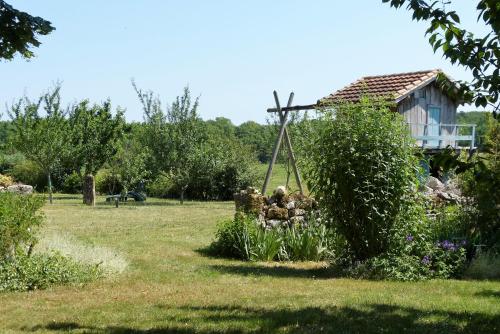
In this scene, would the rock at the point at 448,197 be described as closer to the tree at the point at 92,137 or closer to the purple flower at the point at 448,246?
the purple flower at the point at 448,246

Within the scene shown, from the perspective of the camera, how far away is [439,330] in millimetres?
6234

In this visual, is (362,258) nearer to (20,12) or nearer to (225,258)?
(225,258)

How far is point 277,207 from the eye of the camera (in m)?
13.0

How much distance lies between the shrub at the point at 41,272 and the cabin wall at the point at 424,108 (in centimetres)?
1742

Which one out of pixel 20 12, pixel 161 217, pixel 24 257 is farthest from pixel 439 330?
pixel 161 217

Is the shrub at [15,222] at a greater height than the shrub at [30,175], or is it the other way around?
the shrub at [30,175]

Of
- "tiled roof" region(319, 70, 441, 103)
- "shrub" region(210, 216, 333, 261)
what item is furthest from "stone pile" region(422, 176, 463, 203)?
"tiled roof" region(319, 70, 441, 103)

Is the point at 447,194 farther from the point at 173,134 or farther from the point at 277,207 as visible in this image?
the point at 173,134

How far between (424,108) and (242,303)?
20.0 m

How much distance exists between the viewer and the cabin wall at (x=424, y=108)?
81.7ft

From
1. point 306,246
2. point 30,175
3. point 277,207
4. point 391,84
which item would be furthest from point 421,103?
point 30,175

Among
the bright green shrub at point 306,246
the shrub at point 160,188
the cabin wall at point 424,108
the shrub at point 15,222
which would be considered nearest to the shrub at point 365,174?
the bright green shrub at point 306,246

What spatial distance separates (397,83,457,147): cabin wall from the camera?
2491 centimetres

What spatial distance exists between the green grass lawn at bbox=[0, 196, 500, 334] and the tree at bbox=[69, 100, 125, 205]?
1850cm
